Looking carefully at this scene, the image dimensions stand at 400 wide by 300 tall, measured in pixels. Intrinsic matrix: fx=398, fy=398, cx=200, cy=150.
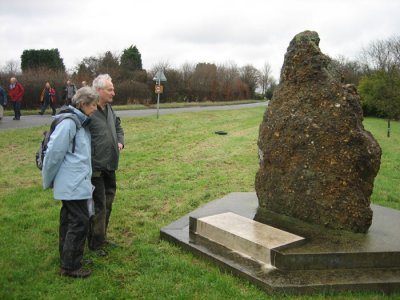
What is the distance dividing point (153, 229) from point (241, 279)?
2.03 m

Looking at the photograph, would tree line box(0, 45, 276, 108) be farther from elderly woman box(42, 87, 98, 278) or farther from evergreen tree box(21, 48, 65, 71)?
elderly woman box(42, 87, 98, 278)

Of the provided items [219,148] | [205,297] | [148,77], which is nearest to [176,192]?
[205,297]

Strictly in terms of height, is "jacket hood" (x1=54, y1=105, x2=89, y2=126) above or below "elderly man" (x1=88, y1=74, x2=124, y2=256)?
above

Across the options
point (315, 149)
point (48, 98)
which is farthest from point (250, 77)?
point (315, 149)

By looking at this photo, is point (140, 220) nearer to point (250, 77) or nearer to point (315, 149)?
point (315, 149)

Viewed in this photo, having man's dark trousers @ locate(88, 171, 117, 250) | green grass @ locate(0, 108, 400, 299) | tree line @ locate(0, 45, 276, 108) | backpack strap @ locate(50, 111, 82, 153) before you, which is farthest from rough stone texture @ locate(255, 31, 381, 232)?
tree line @ locate(0, 45, 276, 108)

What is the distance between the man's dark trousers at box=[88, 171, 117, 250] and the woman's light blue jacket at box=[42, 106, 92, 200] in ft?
1.88

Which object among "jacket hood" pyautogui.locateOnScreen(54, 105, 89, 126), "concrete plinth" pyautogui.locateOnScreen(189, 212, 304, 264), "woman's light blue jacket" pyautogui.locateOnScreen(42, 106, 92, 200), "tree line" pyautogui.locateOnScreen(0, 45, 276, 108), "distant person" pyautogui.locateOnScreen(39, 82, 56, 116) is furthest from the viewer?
"tree line" pyautogui.locateOnScreen(0, 45, 276, 108)

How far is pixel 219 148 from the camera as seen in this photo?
1412 cm

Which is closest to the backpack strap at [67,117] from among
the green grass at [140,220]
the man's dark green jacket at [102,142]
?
the man's dark green jacket at [102,142]

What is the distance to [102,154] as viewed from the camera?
4.98 m

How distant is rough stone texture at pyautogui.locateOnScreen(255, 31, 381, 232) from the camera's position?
5258 millimetres

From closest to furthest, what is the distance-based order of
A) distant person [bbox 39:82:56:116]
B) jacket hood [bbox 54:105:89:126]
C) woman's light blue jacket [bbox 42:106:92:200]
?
woman's light blue jacket [bbox 42:106:92:200] < jacket hood [bbox 54:105:89:126] < distant person [bbox 39:82:56:116]

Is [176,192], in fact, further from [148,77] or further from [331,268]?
[148,77]
